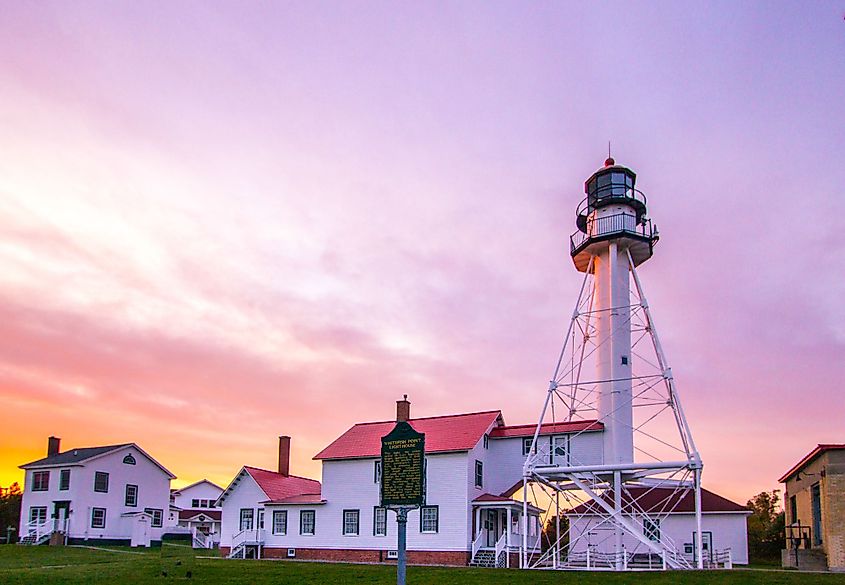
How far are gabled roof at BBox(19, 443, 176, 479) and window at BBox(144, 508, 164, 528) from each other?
2957mm

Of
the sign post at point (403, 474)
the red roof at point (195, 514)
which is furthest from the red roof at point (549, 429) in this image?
the red roof at point (195, 514)

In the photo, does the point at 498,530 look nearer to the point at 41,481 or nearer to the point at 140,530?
the point at 140,530

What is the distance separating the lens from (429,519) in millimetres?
37438

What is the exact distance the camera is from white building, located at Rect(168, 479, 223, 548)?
5580 centimetres

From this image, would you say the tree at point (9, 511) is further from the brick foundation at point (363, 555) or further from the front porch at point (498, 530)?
the front porch at point (498, 530)

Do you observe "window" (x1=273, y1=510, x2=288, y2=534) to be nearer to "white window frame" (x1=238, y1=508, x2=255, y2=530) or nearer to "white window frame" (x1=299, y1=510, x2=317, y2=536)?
"white window frame" (x1=299, y1=510, x2=317, y2=536)

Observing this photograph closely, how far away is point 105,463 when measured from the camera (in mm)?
51688

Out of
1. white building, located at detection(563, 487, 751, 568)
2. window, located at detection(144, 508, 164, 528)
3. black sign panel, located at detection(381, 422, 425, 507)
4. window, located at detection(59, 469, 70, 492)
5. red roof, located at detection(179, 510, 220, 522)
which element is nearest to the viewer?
black sign panel, located at detection(381, 422, 425, 507)

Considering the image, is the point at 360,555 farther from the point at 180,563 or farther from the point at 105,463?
the point at 105,463

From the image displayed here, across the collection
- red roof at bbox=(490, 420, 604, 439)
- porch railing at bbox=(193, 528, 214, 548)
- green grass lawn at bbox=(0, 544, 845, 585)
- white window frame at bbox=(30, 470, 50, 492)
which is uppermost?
red roof at bbox=(490, 420, 604, 439)

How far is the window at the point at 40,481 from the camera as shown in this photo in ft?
169

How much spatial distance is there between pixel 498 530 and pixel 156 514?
26445mm

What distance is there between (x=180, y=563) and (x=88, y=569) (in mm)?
3372

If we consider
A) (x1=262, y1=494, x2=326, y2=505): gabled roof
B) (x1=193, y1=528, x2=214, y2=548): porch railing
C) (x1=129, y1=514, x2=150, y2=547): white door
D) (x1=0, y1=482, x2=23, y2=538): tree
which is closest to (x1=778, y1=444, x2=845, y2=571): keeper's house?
(x1=262, y1=494, x2=326, y2=505): gabled roof
